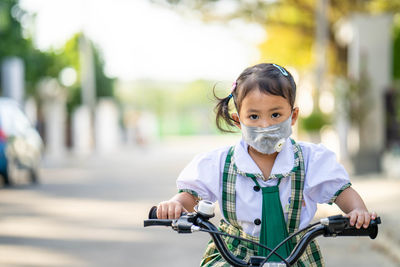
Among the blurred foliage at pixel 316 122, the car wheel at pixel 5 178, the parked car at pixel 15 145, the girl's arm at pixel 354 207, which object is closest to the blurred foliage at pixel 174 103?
the blurred foliage at pixel 316 122

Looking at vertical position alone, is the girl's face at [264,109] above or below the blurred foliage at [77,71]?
below

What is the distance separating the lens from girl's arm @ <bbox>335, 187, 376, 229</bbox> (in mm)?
2762

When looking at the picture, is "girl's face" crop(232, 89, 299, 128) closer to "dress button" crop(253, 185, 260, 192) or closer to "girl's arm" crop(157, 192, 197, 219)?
"dress button" crop(253, 185, 260, 192)

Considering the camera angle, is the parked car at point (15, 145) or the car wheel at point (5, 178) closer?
the parked car at point (15, 145)

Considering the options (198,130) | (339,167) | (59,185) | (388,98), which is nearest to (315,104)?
(388,98)

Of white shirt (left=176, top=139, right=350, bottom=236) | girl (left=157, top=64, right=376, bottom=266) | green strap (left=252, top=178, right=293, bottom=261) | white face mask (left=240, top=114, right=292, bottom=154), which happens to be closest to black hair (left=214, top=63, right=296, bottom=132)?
girl (left=157, top=64, right=376, bottom=266)

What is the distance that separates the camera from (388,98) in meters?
19.4

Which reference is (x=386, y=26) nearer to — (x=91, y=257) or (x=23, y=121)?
(x=23, y=121)

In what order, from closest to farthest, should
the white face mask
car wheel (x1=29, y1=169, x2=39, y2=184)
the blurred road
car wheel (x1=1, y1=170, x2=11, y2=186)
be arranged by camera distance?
the white face mask < the blurred road < car wheel (x1=1, y1=170, x2=11, y2=186) < car wheel (x1=29, y1=169, x2=39, y2=184)

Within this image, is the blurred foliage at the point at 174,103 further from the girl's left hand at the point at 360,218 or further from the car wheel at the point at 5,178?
the girl's left hand at the point at 360,218

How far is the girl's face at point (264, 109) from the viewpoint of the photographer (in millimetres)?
3000

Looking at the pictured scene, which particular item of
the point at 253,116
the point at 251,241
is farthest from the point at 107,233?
the point at 251,241

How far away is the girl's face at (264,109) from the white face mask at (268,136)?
0.02 metres

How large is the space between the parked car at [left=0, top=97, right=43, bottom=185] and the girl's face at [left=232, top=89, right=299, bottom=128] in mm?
12396
